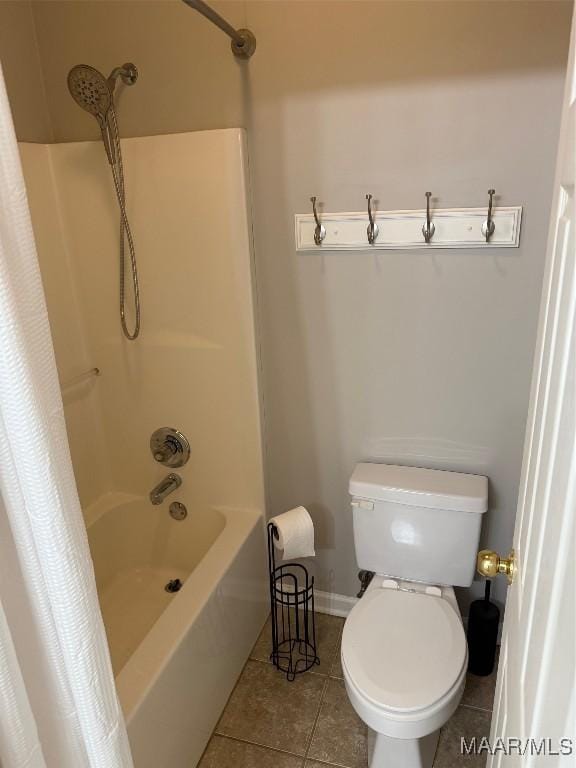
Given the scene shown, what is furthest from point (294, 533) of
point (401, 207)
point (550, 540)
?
point (550, 540)

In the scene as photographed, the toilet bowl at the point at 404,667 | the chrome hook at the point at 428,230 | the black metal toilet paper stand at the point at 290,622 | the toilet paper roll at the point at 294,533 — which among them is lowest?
the black metal toilet paper stand at the point at 290,622

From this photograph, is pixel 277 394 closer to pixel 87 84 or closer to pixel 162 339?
pixel 162 339

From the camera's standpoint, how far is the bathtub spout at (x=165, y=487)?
6.77ft

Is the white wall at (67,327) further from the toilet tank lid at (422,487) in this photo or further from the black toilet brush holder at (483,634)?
the black toilet brush holder at (483,634)

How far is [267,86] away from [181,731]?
1924mm

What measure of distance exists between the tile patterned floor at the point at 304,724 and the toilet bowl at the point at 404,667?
9 cm

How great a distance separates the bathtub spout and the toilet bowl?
84 centimetres

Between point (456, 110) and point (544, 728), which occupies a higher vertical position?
point (456, 110)

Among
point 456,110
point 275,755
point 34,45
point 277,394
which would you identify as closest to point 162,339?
point 277,394

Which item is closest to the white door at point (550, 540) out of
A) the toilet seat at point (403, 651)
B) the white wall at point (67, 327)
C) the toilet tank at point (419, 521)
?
the toilet seat at point (403, 651)

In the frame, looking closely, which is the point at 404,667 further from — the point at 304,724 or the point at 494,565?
the point at 494,565

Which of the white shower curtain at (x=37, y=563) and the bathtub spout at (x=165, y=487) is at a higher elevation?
the white shower curtain at (x=37, y=563)

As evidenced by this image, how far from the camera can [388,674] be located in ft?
4.75

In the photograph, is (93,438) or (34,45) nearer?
(34,45)
